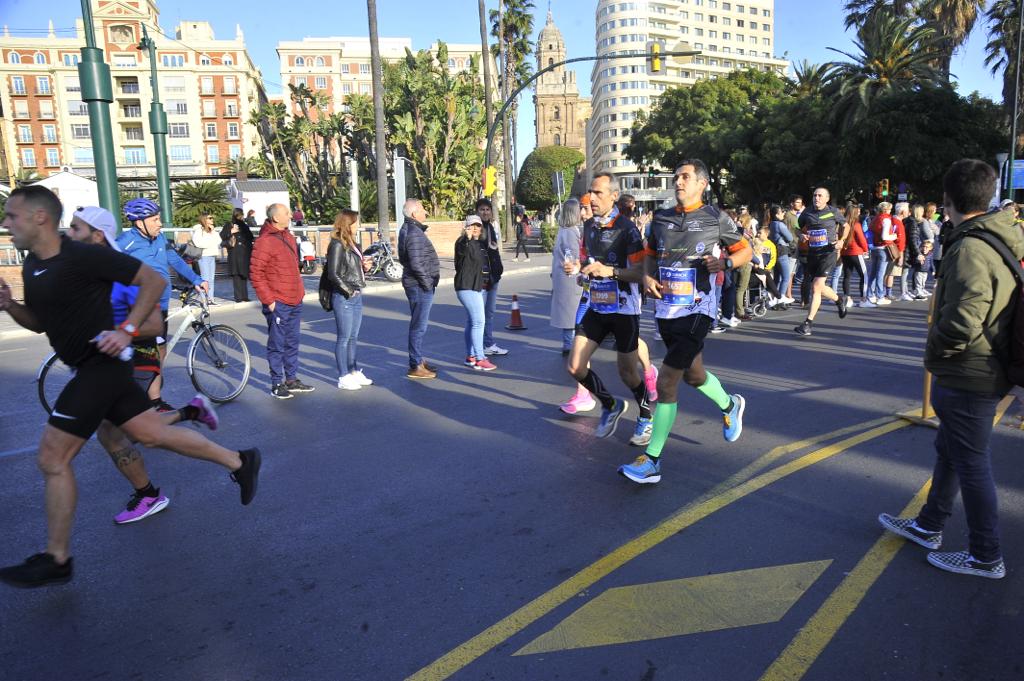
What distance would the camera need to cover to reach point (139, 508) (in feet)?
14.3

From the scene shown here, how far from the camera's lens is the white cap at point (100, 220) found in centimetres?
500

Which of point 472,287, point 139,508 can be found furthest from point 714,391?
point 472,287

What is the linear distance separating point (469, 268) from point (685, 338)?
4.13 meters

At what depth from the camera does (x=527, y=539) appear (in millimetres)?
3936

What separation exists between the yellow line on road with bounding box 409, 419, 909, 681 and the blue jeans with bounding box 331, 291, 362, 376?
4.48 m

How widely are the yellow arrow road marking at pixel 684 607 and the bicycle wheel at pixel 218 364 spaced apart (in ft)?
16.9

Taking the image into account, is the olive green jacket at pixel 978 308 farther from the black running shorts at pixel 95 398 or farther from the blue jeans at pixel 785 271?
the blue jeans at pixel 785 271

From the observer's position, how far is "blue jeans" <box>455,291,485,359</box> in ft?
27.7

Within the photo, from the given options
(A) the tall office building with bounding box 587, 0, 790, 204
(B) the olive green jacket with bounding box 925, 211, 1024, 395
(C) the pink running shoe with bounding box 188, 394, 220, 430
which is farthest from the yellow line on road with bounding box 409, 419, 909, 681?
(A) the tall office building with bounding box 587, 0, 790, 204

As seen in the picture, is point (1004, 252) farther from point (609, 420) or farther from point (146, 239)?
point (146, 239)

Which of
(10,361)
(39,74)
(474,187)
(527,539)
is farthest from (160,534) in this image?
(39,74)

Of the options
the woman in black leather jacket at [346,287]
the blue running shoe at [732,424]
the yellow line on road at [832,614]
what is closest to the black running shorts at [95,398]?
the yellow line on road at [832,614]

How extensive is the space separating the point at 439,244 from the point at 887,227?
68.5 feet

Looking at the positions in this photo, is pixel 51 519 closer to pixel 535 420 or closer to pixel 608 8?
pixel 535 420
